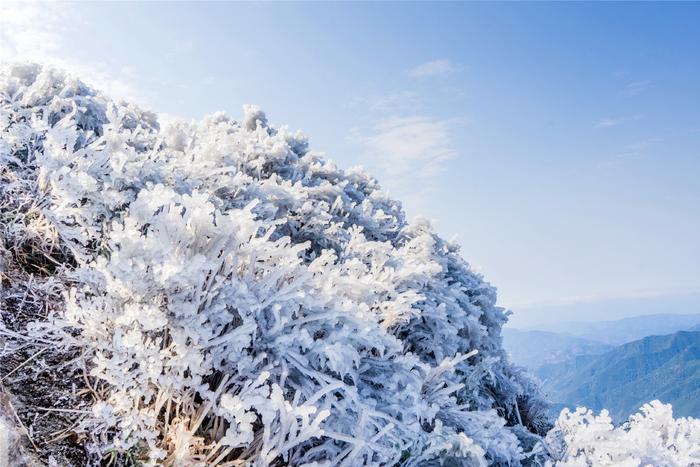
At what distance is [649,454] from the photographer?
12.3 ft

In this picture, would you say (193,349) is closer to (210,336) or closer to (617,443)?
(210,336)

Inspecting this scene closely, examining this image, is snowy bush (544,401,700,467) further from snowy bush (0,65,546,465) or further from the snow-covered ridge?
snowy bush (0,65,546,465)

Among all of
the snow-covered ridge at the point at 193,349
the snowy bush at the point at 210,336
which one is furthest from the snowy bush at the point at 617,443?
the snowy bush at the point at 210,336

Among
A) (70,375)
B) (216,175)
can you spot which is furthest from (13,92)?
(70,375)

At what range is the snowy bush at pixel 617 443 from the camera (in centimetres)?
371

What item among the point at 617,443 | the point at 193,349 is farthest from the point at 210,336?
the point at 617,443

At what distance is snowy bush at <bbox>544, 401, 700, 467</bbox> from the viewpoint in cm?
371

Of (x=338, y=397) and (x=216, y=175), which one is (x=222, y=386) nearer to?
(x=338, y=397)

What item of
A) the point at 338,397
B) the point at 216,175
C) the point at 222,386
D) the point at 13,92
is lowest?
the point at 338,397

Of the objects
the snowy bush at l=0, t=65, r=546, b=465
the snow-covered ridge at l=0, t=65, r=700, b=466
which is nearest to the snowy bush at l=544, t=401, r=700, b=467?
the snow-covered ridge at l=0, t=65, r=700, b=466

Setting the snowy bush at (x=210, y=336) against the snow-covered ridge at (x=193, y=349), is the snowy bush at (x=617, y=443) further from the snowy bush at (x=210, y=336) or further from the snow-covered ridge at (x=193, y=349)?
the snowy bush at (x=210, y=336)

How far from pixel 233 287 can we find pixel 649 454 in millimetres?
3563

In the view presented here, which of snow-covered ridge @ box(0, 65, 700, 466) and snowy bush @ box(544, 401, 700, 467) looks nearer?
snow-covered ridge @ box(0, 65, 700, 466)

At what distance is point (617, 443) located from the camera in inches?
148
